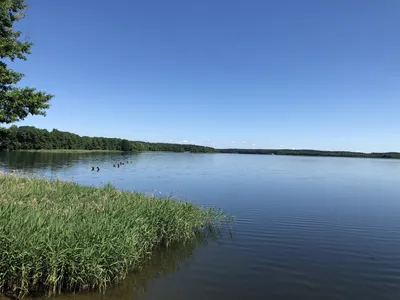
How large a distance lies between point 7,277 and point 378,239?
16.1 meters

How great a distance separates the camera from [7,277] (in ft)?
27.0

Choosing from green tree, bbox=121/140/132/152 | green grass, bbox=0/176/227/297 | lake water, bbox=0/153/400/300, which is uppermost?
green tree, bbox=121/140/132/152

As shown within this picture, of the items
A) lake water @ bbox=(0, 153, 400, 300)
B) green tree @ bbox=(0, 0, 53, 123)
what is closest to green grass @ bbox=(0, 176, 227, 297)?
lake water @ bbox=(0, 153, 400, 300)

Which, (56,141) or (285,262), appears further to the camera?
(56,141)

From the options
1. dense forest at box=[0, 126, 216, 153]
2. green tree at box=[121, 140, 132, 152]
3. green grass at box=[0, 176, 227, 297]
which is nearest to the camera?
green grass at box=[0, 176, 227, 297]

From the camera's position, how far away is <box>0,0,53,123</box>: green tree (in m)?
20.7

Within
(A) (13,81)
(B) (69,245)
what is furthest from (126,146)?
(B) (69,245)

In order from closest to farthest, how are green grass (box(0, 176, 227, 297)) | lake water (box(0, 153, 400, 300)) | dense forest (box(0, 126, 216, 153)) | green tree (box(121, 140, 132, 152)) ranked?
green grass (box(0, 176, 227, 297)) < lake water (box(0, 153, 400, 300)) < dense forest (box(0, 126, 216, 153)) < green tree (box(121, 140, 132, 152))

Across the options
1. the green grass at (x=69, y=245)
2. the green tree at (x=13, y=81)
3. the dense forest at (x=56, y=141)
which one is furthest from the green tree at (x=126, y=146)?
the green grass at (x=69, y=245)

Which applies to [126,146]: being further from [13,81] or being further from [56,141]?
[13,81]

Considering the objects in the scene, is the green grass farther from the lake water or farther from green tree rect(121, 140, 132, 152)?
green tree rect(121, 140, 132, 152)

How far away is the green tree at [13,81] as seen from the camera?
20.7m

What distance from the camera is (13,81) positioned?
21859 millimetres

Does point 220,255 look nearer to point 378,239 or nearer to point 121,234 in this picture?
point 121,234
